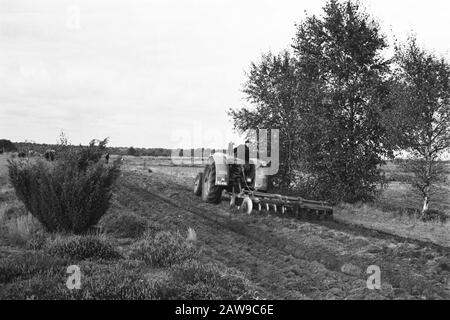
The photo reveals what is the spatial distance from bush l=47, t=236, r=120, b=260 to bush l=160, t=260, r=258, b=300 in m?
1.47

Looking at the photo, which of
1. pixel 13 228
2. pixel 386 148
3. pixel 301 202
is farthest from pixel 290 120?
pixel 13 228

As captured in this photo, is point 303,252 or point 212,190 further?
point 212,190

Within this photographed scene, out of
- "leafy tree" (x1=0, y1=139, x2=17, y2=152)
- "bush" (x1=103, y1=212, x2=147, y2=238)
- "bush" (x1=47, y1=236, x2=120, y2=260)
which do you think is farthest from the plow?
"leafy tree" (x1=0, y1=139, x2=17, y2=152)

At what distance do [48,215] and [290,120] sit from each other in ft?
49.3

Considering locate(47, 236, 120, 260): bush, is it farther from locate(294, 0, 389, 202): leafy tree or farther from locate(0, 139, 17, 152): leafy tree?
locate(0, 139, 17, 152): leafy tree

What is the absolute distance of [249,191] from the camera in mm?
15773

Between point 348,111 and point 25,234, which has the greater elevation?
point 348,111

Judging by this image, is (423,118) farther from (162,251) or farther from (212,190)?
(162,251)

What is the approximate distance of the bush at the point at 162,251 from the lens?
28.0 feet

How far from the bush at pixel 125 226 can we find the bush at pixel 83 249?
2.33 m

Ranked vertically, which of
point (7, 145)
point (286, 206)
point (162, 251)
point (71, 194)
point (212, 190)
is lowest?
point (162, 251)

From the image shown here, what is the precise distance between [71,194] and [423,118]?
1490cm

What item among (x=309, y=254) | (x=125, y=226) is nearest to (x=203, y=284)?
(x=309, y=254)

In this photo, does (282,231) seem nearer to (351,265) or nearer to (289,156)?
(351,265)
